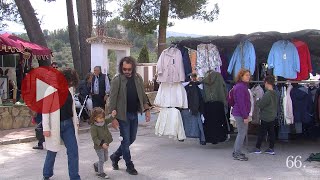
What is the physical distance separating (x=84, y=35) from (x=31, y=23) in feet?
7.42

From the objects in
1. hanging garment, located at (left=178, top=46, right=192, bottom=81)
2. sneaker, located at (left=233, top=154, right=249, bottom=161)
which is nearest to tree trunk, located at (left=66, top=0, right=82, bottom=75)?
hanging garment, located at (left=178, top=46, right=192, bottom=81)

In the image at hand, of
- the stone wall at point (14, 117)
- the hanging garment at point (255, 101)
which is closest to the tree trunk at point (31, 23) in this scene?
the stone wall at point (14, 117)

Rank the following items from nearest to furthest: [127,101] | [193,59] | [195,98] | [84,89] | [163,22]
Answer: [127,101]
[195,98]
[193,59]
[84,89]
[163,22]

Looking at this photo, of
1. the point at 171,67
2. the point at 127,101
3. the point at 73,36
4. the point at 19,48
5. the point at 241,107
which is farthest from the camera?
the point at 73,36

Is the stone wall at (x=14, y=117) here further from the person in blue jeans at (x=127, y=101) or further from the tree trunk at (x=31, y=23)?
the person in blue jeans at (x=127, y=101)

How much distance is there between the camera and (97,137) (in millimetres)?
6227

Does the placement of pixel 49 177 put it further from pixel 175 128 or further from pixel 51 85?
pixel 175 128

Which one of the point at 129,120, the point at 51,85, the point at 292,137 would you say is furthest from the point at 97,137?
the point at 292,137

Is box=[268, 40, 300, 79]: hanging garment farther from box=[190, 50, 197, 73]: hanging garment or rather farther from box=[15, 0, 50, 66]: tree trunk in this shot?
box=[15, 0, 50, 66]: tree trunk

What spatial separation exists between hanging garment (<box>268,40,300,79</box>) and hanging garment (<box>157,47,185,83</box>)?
1817 mm

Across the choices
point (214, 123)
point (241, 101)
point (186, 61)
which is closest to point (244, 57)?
point (186, 61)

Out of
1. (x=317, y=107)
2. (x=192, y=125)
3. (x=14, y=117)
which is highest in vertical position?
(x=317, y=107)

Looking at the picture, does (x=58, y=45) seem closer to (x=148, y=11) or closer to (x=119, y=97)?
(x=148, y=11)

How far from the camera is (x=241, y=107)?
742 cm
